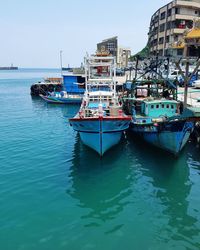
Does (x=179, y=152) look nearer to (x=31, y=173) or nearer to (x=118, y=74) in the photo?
(x=31, y=173)

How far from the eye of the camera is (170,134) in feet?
63.8

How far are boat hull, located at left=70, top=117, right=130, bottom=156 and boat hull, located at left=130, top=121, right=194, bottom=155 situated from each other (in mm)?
2406

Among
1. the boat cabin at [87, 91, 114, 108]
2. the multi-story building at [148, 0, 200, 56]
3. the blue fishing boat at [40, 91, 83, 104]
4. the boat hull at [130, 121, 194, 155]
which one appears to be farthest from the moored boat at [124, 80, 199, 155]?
the multi-story building at [148, 0, 200, 56]

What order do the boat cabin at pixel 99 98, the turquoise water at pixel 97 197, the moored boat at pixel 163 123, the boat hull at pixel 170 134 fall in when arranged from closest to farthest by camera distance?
the turquoise water at pixel 97 197 < the moored boat at pixel 163 123 < the boat hull at pixel 170 134 < the boat cabin at pixel 99 98

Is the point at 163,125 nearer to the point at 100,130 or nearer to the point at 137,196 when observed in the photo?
the point at 100,130

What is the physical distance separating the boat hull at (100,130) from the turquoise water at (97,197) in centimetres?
104

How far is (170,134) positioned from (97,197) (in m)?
8.13

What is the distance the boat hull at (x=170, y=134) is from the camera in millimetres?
19016

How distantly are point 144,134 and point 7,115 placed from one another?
966 inches

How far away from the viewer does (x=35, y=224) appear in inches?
472

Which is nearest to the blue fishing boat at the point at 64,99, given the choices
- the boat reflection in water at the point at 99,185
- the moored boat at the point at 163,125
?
the moored boat at the point at 163,125

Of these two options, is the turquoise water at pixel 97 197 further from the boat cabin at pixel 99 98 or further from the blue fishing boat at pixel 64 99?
the blue fishing boat at pixel 64 99

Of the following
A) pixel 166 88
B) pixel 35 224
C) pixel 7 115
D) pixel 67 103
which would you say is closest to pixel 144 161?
pixel 35 224

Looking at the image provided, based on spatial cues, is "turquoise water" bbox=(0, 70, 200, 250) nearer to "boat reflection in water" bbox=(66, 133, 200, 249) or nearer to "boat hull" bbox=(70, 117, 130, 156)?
"boat reflection in water" bbox=(66, 133, 200, 249)
